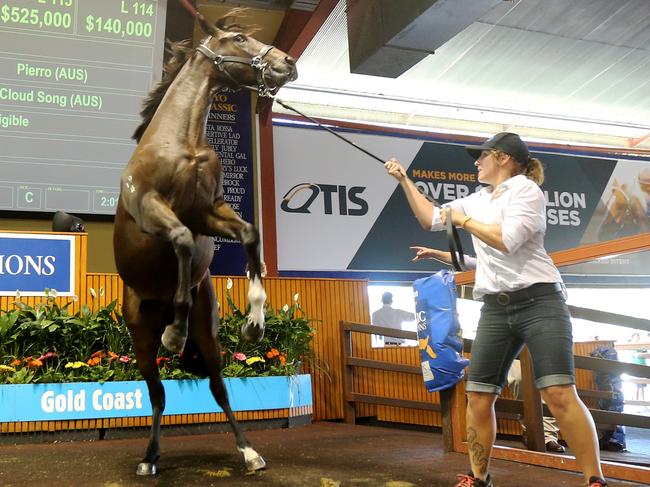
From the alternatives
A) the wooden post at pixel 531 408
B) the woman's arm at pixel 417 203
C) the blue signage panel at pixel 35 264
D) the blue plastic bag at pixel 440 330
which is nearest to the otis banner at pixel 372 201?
the blue signage panel at pixel 35 264

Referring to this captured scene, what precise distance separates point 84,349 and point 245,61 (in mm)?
2919

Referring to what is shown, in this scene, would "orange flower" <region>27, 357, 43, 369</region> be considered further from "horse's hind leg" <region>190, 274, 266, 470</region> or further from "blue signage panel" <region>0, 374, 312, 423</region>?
"horse's hind leg" <region>190, 274, 266, 470</region>

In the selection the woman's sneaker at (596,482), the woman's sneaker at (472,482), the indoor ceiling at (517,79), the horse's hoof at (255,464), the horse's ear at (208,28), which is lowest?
the horse's hoof at (255,464)

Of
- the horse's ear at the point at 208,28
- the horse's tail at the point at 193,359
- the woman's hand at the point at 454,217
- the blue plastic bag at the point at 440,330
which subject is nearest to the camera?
the woman's hand at the point at 454,217

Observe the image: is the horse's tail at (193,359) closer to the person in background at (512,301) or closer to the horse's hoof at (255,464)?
the horse's hoof at (255,464)

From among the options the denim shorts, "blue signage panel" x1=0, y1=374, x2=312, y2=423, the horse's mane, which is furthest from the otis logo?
the denim shorts

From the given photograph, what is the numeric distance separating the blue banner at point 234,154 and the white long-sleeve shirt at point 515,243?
20.8ft

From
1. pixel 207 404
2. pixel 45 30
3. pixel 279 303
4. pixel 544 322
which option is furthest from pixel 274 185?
pixel 544 322

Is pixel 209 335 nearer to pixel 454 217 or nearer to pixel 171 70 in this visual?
pixel 171 70

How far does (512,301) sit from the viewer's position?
228 centimetres

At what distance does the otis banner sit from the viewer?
905cm

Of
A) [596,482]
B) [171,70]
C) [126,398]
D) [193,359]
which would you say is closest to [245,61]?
[171,70]

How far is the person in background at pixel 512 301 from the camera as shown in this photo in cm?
211

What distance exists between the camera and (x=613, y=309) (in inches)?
137
